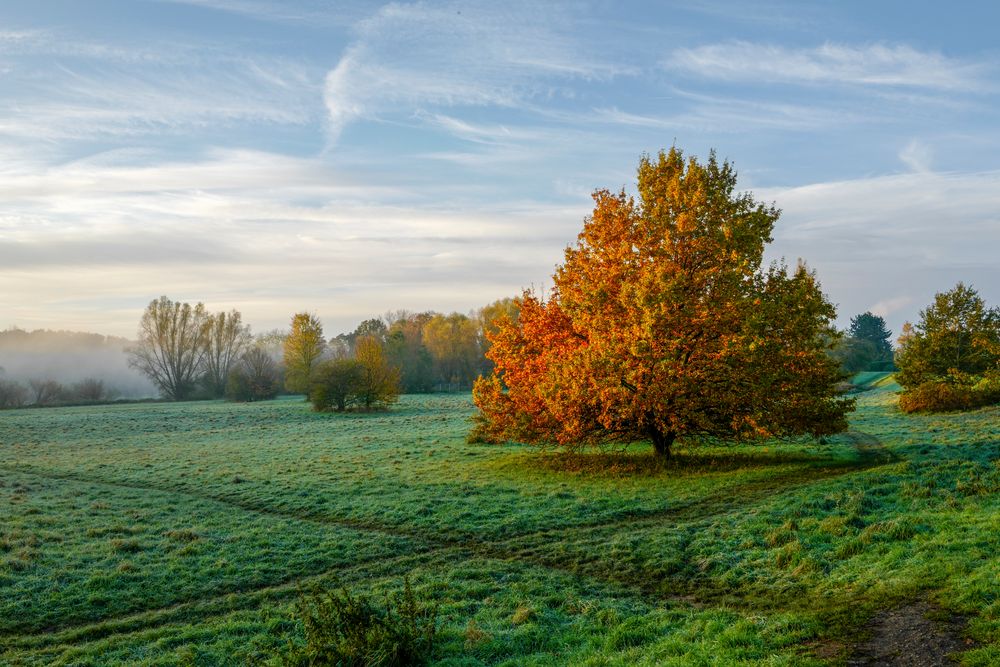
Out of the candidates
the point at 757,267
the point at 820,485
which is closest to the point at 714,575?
Answer: the point at 820,485

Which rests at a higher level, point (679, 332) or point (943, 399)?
point (679, 332)

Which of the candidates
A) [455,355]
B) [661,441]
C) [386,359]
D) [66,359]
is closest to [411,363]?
[455,355]

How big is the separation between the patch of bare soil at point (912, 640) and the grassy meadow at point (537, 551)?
0.19m

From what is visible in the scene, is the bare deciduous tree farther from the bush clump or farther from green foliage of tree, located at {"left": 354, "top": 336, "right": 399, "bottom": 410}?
the bush clump

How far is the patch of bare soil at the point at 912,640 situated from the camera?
8.37 meters

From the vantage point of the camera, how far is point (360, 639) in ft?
31.1

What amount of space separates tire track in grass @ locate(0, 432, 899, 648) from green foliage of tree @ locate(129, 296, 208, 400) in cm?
8885

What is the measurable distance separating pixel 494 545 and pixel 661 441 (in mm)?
11893

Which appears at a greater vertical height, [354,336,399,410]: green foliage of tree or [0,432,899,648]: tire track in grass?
[354,336,399,410]: green foliage of tree

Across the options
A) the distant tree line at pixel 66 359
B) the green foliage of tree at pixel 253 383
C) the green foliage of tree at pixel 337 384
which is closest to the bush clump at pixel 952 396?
the green foliage of tree at pixel 337 384

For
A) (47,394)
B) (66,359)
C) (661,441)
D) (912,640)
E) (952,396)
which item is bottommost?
(912,640)

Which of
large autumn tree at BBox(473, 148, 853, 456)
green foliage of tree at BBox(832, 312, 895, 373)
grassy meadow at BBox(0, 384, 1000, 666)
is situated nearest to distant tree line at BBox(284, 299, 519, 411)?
large autumn tree at BBox(473, 148, 853, 456)

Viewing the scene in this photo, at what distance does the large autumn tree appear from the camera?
22.2 meters

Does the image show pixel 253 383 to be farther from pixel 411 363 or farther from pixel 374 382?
pixel 374 382
